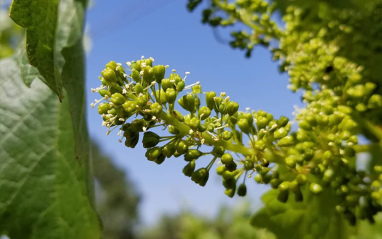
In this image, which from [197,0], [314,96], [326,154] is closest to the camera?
[326,154]

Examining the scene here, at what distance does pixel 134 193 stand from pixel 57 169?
1571 inches

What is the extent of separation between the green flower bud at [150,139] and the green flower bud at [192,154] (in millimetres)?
74

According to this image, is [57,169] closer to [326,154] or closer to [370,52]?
[326,154]

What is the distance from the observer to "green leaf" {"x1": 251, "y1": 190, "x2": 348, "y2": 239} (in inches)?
58.7

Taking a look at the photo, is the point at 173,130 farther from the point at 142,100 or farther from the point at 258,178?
the point at 258,178

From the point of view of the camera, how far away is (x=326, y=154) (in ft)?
4.04

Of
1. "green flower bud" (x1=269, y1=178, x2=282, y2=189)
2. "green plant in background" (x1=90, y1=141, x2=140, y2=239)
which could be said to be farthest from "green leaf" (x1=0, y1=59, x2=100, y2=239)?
"green plant in background" (x1=90, y1=141, x2=140, y2=239)

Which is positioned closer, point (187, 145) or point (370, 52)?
point (187, 145)

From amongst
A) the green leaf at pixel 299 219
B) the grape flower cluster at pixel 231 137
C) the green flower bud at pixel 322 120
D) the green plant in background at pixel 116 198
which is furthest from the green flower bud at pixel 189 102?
the green plant in background at pixel 116 198

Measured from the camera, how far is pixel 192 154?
1.06 meters

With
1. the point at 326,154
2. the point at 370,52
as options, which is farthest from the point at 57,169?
the point at 370,52

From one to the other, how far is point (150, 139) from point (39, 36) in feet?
1.07

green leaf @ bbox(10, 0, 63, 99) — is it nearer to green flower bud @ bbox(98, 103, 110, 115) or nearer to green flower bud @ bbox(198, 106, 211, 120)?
green flower bud @ bbox(98, 103, 110, 115)

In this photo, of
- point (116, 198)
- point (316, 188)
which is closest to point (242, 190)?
point (316, 188)
